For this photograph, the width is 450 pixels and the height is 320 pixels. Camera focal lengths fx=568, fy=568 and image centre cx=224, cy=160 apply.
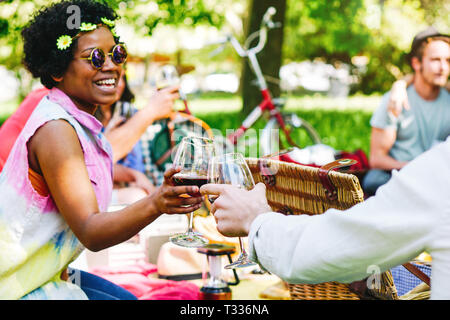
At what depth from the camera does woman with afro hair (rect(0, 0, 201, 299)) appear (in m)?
1.86

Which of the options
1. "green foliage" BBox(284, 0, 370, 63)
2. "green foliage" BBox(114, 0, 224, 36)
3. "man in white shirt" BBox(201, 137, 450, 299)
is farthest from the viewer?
"green foliage" BBox(284, 0, 370, 63)

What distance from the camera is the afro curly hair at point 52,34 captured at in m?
2.19

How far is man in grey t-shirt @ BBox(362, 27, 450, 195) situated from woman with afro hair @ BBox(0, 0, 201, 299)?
3.01 meters

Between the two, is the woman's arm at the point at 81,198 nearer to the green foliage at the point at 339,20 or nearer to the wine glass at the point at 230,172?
the wine glass at the point at 230,172

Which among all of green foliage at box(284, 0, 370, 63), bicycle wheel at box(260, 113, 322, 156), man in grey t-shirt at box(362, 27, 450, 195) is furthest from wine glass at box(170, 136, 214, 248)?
green foliage at box(284, 0, 370, 63)

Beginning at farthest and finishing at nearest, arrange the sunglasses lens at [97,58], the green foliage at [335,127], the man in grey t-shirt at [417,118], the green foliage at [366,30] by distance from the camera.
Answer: the green foliage at [366,30]
the green foliage at [335,127]
the man in grey t-shirt at [417,118]
the sunglasses lens at [97,58]

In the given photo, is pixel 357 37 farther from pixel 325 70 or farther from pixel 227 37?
pixel 325 70

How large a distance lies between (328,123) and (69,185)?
11.1 m

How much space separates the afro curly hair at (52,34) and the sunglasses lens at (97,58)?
3.1 inches

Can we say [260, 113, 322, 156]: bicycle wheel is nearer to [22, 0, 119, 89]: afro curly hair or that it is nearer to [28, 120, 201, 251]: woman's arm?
[22, 0, 119, 89]: afro curly hair

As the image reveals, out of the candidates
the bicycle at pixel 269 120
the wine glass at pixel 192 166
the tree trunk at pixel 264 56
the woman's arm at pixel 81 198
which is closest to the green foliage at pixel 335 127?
the tree trunk at pixel 264 56

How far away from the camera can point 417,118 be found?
15.9 ft

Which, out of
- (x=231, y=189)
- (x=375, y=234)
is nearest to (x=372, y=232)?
(x=375, y=234)

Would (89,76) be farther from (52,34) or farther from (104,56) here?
(52,34)
